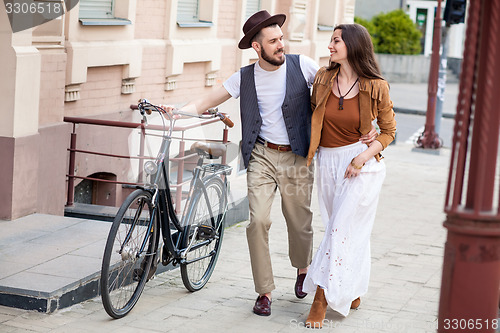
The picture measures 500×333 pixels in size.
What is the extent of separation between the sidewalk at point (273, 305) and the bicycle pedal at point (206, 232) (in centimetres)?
42

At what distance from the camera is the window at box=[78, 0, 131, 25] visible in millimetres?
9228

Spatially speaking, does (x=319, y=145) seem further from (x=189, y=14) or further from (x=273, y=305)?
(x=189, y=14)

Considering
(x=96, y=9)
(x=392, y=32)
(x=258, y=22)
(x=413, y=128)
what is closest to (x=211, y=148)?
(x=258, y=22)

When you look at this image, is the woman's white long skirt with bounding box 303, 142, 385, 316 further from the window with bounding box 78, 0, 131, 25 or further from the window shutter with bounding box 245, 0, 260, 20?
the window shutter with bounding box 245, 0, 260, 20

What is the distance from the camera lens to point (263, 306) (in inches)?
239

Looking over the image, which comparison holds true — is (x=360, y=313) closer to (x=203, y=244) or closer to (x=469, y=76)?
(x=203, y=244)

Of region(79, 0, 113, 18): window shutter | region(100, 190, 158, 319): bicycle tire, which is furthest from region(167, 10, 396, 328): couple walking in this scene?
region(79, 0, 113, 18): window shutter

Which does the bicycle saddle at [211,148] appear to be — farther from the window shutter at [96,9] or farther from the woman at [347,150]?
the window shutter at [96,9]

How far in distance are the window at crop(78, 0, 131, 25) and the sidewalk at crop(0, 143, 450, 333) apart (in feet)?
8.31

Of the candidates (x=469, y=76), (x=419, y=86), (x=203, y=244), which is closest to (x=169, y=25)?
(x=203, y=244)

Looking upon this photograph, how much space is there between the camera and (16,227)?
7387 mm

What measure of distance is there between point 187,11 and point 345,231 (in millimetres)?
6781

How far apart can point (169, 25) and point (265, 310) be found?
5.77 meters

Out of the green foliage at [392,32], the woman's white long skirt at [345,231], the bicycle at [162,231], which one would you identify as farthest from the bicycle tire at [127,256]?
the green foliage at [392,32]
